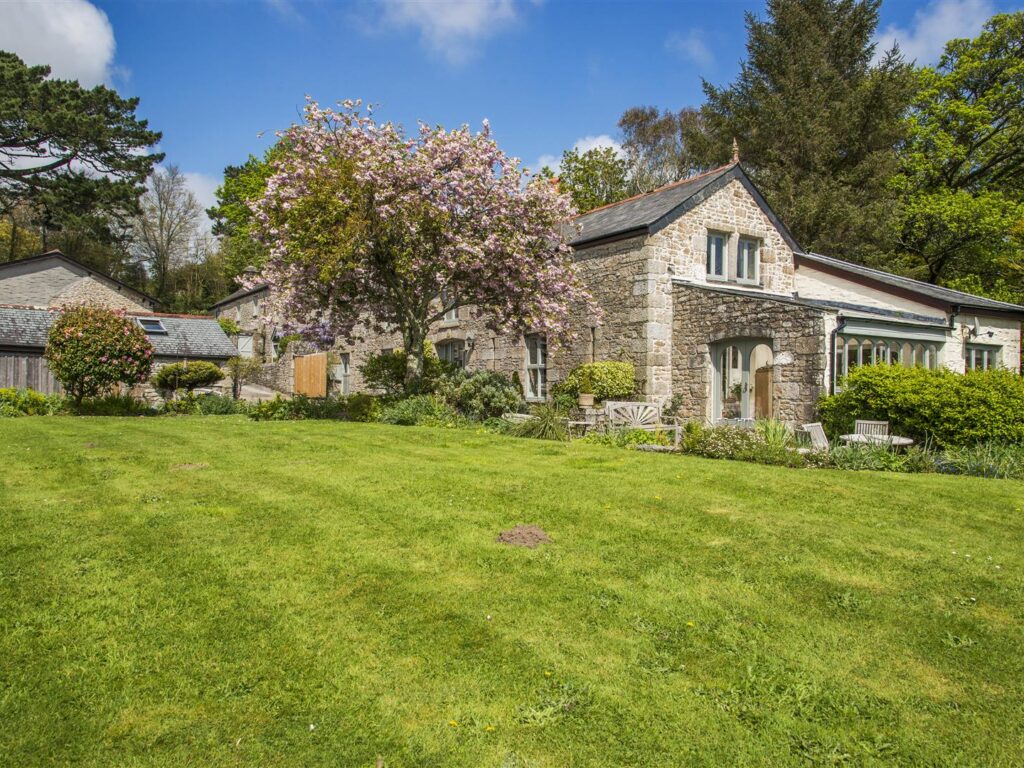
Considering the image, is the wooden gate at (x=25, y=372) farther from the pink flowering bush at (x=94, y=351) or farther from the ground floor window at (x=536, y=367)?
the ground floor window at (x=536, y=367)

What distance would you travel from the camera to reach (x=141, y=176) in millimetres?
35250

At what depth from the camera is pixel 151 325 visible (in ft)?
86.0

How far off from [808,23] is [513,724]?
35204 millimetres

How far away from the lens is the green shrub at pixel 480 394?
16172mm

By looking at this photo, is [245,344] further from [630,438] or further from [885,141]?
[885,141]

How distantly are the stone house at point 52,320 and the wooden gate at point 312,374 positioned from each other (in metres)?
4.37

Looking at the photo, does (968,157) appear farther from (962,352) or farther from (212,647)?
(212,647)

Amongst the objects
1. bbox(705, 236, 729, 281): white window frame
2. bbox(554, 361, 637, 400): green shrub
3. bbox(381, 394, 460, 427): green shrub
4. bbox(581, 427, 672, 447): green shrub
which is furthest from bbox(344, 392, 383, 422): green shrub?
bbox(705, 236, 729, 281): white window frame

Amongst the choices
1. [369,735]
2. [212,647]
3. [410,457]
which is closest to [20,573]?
[212,647]

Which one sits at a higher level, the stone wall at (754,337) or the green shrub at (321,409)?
the stone wall at (754,337)

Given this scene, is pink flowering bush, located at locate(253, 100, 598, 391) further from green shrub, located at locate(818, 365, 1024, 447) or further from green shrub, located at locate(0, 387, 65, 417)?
green shrub, located at locate(0, 387, 65, 417)

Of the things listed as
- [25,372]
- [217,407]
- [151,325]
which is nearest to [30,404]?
[217,407]

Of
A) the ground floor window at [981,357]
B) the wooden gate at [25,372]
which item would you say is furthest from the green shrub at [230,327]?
the ground floor window at [981,357]

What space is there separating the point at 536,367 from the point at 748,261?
6881 millimetres
